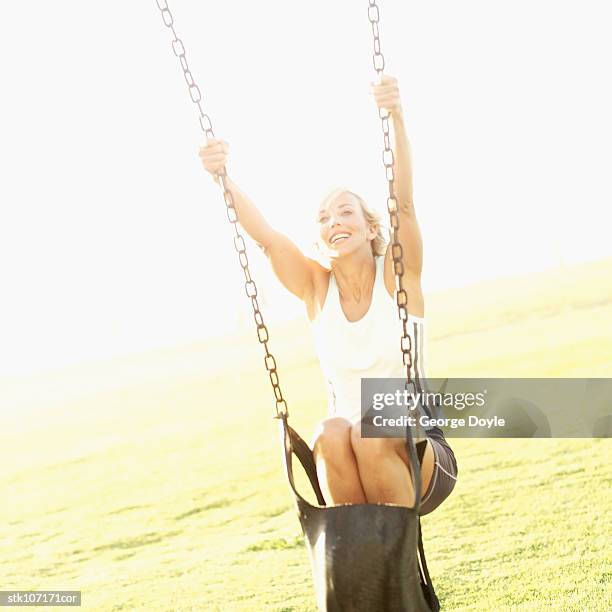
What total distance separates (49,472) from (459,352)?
30.1 feet

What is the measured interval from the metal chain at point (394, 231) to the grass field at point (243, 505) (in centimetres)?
160

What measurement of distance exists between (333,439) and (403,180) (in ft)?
3.09

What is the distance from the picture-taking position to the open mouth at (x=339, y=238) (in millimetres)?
3393

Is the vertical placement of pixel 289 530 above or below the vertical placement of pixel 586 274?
below

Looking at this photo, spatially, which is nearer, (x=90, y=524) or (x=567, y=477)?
(x=567, y=477)

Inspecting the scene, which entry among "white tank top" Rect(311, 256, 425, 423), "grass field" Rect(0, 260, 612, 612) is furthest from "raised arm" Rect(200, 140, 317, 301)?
"grass field" Rect(0, 260, 612, 612)

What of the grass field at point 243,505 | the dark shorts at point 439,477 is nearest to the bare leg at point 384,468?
the dark shorts at point 439,477

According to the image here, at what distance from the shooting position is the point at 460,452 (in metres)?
8.04

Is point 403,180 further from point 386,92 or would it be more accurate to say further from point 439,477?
point 439,477

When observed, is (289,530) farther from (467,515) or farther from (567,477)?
(567,477)

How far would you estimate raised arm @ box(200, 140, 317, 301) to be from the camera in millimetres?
3535

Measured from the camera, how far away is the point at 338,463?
2.83 meters

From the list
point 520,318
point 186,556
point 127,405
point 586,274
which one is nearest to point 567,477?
point 186,556

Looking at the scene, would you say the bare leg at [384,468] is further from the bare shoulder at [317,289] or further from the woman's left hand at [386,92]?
the woman's left hand at [386,92]
